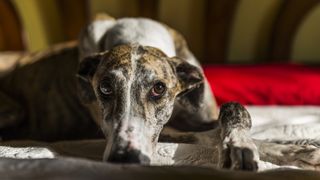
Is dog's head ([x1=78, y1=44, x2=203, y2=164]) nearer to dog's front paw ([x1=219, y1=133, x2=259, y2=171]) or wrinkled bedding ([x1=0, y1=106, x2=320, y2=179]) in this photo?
wrinkled bedding ([x1=0, y1=106, x2=320, y2=179])

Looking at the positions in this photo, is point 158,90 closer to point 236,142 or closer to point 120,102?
point 120,102

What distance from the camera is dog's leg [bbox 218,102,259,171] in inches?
46.9

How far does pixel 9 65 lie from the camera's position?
2.28 meters

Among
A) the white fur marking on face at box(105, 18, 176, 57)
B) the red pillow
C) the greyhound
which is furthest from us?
the red pillow

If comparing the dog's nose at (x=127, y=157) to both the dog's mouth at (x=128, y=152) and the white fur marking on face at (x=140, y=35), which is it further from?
the white fur marking on face at (x=140, y=35)

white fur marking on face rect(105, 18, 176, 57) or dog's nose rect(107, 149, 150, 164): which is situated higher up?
white fur marking on face rect(105, 18, 176, 57)

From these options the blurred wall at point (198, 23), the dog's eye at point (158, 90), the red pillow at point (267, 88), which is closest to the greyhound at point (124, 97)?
the dog's eye at point (158, 90)

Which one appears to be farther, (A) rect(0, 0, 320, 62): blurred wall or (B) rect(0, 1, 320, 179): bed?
(A) rect(0, 0, 320, 62): blurred wall

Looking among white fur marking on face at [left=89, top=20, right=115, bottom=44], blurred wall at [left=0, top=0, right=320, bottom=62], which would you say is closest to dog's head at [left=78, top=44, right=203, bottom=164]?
white fur marking on face at [left=89, top=20, right=115, bottom=44]

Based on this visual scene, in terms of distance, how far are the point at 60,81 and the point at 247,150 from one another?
108cm

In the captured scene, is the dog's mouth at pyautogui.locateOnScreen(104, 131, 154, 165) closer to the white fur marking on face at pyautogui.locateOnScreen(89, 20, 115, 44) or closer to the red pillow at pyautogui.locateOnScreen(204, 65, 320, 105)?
the white fur marking on face at pyautogui.locateOnScreen(89, 20, 115, 44)

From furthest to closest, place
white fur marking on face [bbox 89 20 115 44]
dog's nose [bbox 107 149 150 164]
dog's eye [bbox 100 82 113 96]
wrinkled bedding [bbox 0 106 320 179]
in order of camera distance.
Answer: white fur marking on face [bbox 89 20 115 44], dog's eye [bbox 100 82 113 96], dog's nose [bbox 107 149 150 164], wrinkled bedding [bbox 0 106 320 179]

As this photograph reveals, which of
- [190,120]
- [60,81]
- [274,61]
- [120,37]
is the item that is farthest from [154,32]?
[274,61]

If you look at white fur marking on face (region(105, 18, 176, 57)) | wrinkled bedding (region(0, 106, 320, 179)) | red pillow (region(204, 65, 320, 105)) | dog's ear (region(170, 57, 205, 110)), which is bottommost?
red pillow (region(204, 65, 320, 105))
